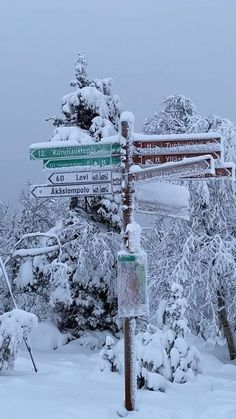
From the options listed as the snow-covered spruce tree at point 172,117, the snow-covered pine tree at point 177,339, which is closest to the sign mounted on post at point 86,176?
the snow-covered pine tree at point 177,339

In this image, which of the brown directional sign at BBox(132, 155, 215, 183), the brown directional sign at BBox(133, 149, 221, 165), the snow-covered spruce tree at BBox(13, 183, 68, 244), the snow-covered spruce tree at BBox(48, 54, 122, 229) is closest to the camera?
the brown directional sign at BBox(132, 155, 215, 183)

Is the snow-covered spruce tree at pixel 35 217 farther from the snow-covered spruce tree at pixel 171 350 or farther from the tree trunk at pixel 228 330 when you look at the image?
the snow-covered spruce tree at pixel 171 350

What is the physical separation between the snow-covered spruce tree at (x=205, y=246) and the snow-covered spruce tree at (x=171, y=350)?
432cm

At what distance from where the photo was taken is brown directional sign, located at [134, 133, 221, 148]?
5.82 meters

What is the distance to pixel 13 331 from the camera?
8852 millimetres

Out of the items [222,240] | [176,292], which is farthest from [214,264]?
[176,292]

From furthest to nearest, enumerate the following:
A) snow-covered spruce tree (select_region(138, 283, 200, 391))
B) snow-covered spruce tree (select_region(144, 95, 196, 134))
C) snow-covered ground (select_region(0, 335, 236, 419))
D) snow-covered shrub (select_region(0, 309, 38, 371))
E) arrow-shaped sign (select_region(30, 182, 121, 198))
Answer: snow-covered spruce tree (select_region(144, 95, 196, 134)) < snow-covered spruce tree (select_region(138, 283, 200, 391)) < snow-covered shrub (select_region(0, 309, 38, 371)) < arrow-shaped sign (select_region(30, 182, 121, 198)) < snow-covered ground (select_region(0, 335, 236, 419))

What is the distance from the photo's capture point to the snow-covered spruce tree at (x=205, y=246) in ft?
50.3

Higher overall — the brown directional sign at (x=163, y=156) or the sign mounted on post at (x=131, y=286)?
the brown directional sign at (x=163, y=156)

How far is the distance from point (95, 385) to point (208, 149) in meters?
3.70

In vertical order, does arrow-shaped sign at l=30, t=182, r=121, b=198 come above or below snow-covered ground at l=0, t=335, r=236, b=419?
above

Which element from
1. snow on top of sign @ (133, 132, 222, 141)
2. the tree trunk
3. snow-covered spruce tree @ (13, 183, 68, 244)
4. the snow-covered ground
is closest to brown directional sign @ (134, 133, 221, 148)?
snow on top of sign @ (133, 132, 222, 141)

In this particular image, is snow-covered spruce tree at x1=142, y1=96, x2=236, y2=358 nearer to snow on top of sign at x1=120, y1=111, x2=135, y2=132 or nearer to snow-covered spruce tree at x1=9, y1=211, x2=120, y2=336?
snow-covered spruce tree at x1=9, y1=211, x2=120, y2=336

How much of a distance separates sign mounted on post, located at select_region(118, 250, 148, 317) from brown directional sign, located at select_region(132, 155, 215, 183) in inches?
35.2
